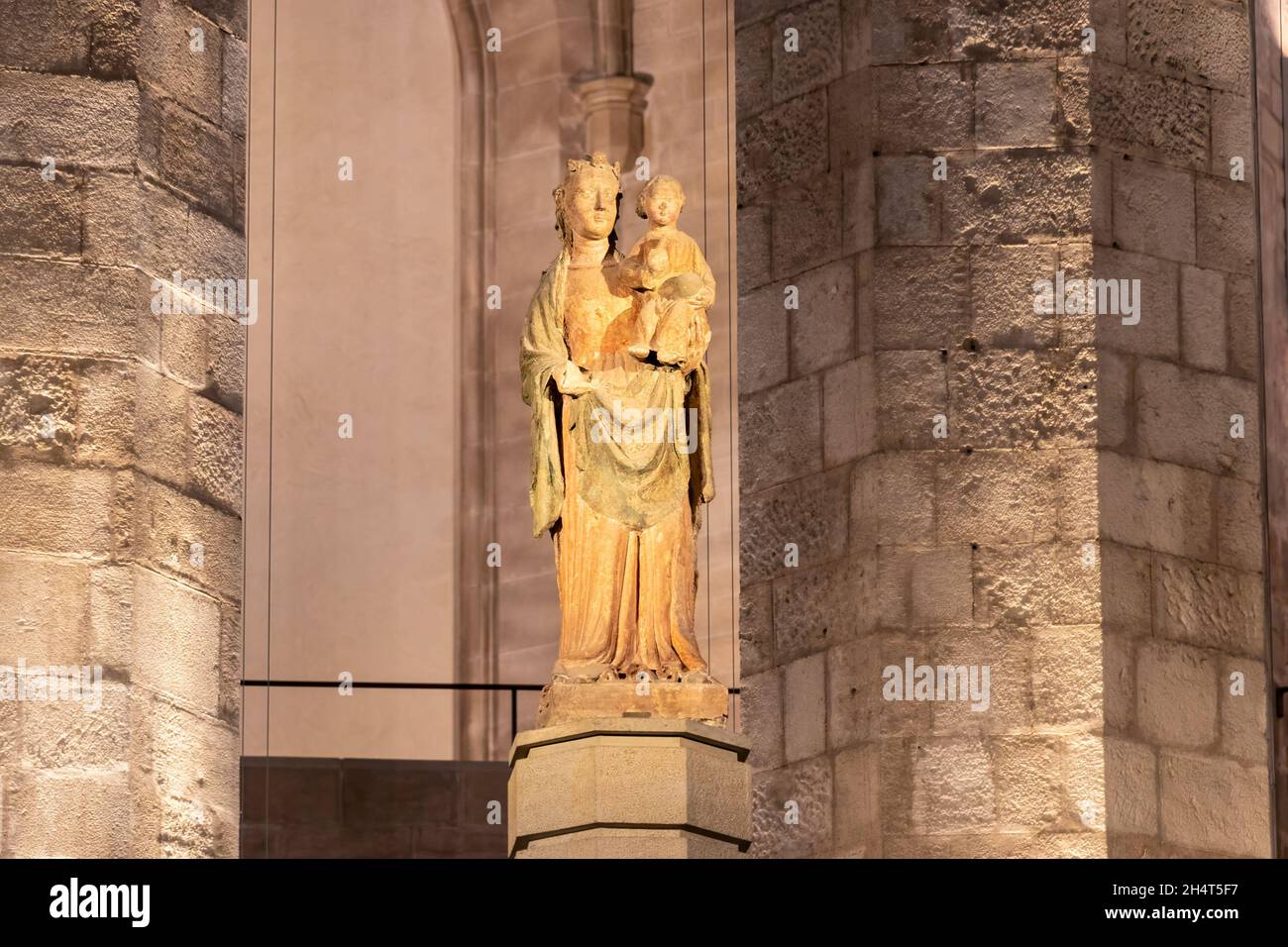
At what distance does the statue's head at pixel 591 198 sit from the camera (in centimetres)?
903

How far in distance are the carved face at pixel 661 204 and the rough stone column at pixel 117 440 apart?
1911 millimetres

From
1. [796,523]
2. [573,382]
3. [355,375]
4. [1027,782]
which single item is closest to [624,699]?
[573,382]

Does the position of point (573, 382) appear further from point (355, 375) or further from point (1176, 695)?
point (355, 375)

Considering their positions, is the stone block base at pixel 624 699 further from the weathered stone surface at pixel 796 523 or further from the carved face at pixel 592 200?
A: the weathered stone surface at pixel 796 523

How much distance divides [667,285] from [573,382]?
0.41 m

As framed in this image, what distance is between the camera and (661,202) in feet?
29.5

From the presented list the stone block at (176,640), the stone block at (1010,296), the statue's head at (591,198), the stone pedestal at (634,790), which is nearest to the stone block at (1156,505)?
the stone block at (1010,296)

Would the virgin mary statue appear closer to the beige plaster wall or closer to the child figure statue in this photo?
the child figure statue

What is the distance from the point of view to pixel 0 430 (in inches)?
383

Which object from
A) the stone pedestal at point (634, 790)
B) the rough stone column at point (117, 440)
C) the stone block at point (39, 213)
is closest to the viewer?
the stone pedestal at point (634, 790)

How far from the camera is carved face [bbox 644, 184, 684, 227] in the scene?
29.5 ft
